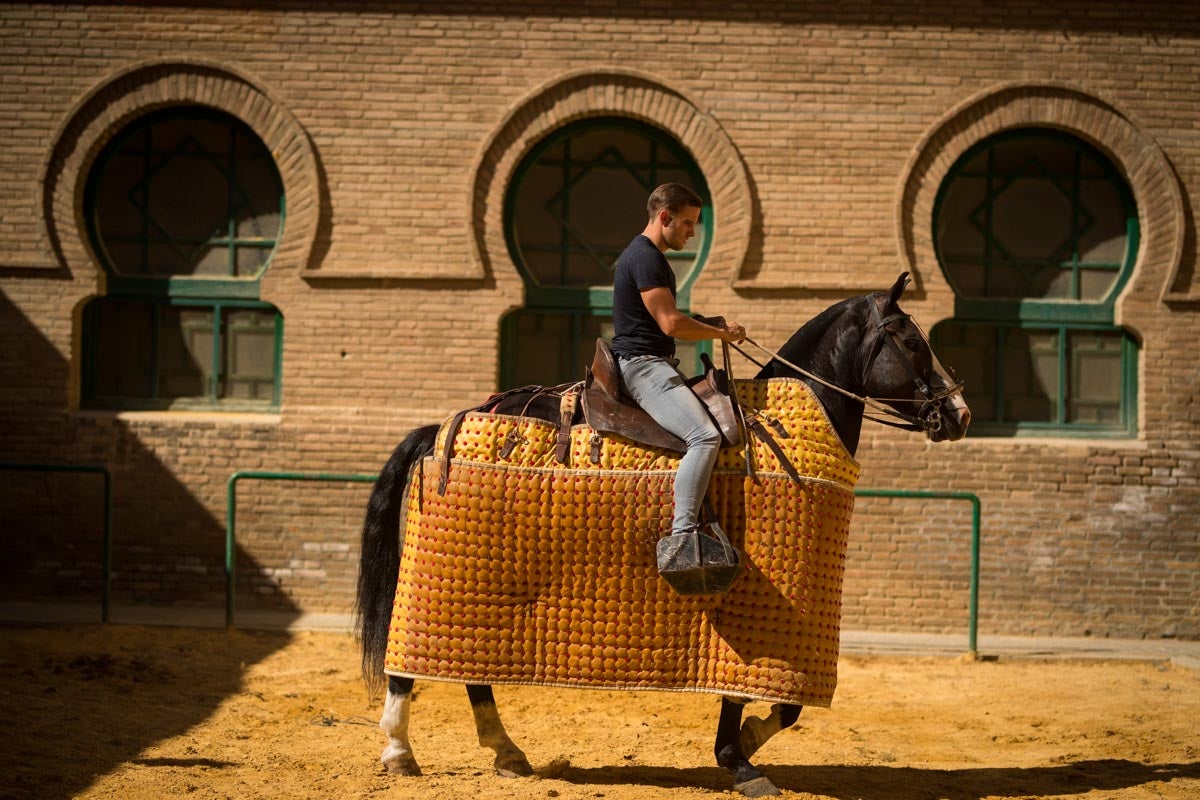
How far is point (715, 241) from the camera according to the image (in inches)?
421

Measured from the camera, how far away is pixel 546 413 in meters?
5.73

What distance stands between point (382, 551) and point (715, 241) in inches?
219

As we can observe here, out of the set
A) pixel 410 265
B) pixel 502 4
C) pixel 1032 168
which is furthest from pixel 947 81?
pixel 410 265

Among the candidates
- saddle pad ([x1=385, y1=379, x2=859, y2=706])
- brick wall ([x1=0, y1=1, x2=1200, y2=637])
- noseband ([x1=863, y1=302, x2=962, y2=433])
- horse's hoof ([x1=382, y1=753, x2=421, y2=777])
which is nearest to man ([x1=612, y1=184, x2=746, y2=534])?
saddle pad ([x1=385, y1=379, x2=859, y2=706])

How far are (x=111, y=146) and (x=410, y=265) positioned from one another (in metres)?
3.08

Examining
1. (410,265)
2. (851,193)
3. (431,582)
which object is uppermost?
(851,193)

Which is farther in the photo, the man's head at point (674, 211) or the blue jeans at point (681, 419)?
the man's head at point (674, 211)

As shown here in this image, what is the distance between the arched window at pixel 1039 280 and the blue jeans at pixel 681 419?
20.1 feet

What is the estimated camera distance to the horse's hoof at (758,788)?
5458mm

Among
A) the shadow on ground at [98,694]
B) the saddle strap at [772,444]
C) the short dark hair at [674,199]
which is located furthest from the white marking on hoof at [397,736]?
the short dark hair at [674,199]

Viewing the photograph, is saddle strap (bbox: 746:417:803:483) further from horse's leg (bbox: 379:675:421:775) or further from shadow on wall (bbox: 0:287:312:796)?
shadow on wall (bbox: 0:287:312:796)

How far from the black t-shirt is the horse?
0.50 meters

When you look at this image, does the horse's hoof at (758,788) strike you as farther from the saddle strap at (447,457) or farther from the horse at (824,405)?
the saddle strap at (447,457)

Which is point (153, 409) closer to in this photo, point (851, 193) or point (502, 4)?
point (502, 4)
